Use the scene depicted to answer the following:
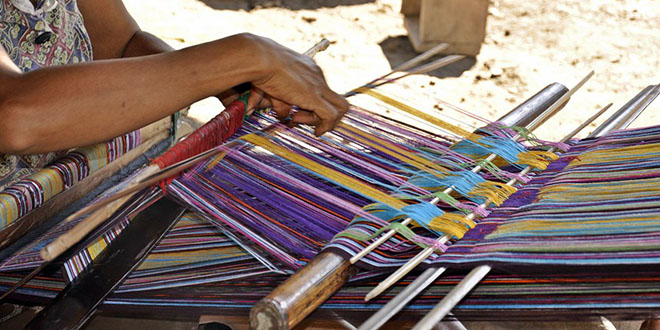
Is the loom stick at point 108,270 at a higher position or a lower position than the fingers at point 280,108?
lower

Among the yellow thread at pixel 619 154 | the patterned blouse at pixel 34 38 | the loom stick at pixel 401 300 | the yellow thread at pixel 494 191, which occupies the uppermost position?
the yellow thread at pixel 619 154

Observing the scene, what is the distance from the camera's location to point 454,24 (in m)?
4.73

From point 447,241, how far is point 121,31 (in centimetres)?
144

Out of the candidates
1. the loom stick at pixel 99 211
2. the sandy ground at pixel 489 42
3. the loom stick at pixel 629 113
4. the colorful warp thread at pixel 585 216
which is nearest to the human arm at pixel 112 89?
the loom stick at pixel 99 211

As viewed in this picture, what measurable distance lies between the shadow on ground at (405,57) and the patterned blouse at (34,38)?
2866 mm

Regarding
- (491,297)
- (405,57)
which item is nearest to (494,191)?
(491,297)

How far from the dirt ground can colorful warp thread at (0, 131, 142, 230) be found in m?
1.84

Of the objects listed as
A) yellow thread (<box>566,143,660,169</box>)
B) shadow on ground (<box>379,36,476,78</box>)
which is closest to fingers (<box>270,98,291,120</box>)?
yellow thread (<box>566,143,660,169</box>)

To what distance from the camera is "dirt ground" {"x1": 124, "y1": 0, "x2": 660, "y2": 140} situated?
4180mm

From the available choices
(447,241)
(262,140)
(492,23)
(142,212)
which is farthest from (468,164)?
(492,23)

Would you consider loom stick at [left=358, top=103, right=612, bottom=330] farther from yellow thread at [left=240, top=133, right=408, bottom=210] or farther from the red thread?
the red thread

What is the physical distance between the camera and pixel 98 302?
4.41 feet

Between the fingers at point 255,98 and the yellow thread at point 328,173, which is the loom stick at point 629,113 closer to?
the yellow thread at point 328,173

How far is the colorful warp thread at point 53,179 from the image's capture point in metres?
1.49
